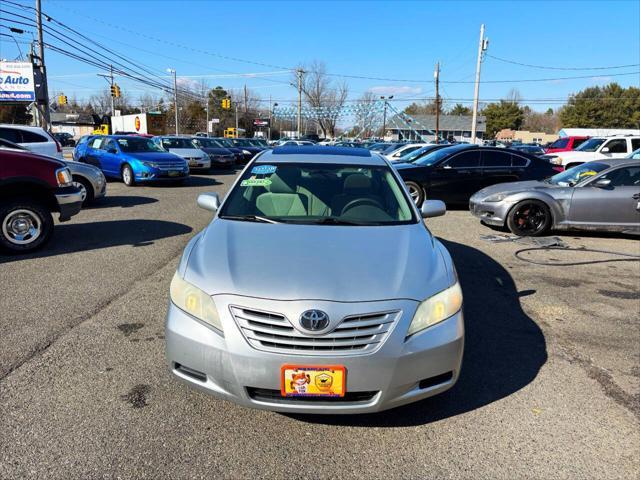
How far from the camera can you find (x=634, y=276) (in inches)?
242

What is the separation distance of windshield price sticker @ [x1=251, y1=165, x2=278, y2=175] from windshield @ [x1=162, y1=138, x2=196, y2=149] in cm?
1734

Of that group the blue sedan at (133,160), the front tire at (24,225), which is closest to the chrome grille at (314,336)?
the front tire at (24,225)

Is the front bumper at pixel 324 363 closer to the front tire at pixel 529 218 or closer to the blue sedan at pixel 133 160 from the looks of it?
the front tire at pixel 529 218

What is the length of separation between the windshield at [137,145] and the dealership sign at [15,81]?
19523 mm

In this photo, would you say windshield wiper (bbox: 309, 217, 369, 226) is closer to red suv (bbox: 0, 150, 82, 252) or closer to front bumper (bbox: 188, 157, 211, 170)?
red suv (bbox: 0, 150, 82, 252)

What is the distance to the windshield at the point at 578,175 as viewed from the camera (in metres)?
8.41

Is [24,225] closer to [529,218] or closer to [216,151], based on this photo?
[529,218]

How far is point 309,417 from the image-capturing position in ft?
9.39

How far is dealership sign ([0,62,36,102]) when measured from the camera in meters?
30.0

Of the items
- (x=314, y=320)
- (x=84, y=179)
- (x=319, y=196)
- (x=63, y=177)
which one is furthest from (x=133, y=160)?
(x=314, y=320)

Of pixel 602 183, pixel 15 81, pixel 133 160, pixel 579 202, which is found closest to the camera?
pixel 602 183

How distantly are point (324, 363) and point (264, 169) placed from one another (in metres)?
2.36

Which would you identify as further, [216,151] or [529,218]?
[216,151]

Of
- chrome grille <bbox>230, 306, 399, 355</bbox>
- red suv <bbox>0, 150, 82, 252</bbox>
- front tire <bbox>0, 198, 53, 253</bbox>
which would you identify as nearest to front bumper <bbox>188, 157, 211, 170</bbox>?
red suv <bbox>0, 150, 82, 252</bbox>
